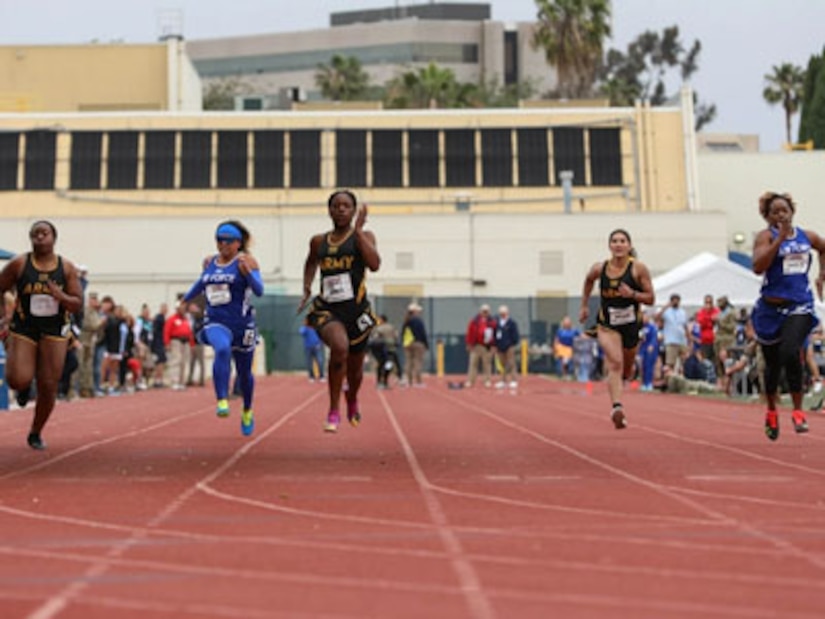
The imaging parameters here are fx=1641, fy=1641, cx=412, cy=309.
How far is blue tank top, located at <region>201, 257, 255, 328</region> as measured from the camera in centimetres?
1488

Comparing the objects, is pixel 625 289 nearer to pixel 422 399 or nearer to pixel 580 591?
pixel 580 591

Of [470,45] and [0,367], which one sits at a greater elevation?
[470,45]

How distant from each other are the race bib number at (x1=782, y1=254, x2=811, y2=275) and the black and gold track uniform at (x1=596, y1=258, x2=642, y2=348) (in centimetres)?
195

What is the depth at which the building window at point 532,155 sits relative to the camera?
6894 centimetres

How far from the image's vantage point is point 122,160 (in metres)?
68.3

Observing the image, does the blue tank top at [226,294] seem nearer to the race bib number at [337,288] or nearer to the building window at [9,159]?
the race bib number at [337,288]

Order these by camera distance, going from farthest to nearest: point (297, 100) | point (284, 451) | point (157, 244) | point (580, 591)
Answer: point (297, 100) < point (157, 244) < point (284, 451) < point (580, 591)

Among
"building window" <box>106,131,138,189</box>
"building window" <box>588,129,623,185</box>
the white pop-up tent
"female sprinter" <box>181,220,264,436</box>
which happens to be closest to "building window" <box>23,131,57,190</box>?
"building window" <box>106,131,138,189</box>

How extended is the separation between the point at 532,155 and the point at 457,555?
2461 inches

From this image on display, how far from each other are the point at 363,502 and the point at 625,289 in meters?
6.66

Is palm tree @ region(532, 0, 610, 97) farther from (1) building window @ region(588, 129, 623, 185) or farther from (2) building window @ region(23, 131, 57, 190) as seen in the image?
(2) building window @ region(23, 131, 57, 190)

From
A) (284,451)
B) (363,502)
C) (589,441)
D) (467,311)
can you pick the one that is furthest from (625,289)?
(467,311)

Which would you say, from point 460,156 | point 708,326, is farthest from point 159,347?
point 460,156

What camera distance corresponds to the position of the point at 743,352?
2873cm
